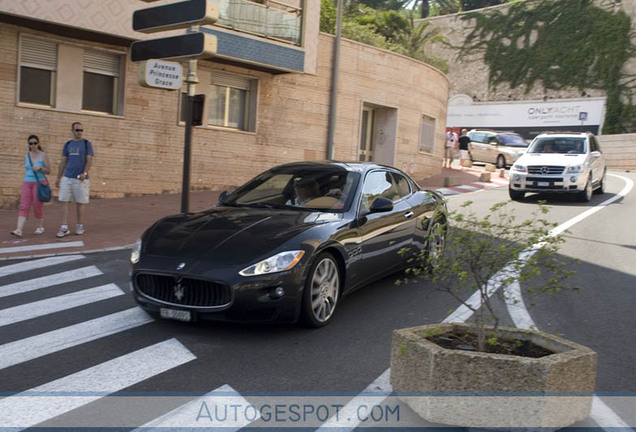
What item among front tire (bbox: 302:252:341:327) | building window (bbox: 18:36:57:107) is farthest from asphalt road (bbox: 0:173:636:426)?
building window (bbox: 18:36:57:107)

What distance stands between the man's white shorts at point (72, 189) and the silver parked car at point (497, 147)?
23243mm

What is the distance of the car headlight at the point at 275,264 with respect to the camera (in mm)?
5250

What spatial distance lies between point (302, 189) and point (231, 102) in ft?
40.0

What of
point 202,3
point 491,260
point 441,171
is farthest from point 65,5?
point 441,171

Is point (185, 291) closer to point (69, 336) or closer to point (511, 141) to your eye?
point (69, 336)

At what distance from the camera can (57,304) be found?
653 centimetres

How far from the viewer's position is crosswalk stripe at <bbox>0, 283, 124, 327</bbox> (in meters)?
6.07

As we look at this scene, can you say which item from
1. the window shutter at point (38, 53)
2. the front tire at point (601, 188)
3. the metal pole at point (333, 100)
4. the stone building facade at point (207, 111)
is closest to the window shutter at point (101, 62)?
the stone building facade at point (207, 111)

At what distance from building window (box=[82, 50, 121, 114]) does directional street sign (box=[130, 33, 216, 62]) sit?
4.83 metres

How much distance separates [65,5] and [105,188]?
4.30 m

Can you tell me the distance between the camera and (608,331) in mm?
5996

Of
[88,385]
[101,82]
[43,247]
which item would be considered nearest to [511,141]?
[101,82]

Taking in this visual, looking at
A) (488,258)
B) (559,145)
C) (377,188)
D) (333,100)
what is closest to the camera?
(488,258)

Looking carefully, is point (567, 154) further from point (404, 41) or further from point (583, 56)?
point (583, 56)
